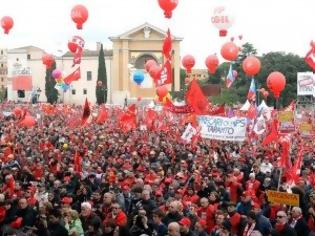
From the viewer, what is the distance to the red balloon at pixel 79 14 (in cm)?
1969

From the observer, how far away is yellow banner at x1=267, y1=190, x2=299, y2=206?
1027 cm

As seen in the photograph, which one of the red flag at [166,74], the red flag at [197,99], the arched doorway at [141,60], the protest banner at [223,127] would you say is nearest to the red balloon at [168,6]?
the red flag at [197,99]

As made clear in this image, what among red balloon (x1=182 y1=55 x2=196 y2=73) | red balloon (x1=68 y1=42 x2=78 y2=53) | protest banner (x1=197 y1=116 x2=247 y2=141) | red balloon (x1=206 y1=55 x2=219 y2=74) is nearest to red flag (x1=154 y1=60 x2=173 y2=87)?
red balloon (x1=206 y1=55 x2=219 y2=74)

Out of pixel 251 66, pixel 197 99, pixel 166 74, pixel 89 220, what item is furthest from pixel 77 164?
pixel 166 74

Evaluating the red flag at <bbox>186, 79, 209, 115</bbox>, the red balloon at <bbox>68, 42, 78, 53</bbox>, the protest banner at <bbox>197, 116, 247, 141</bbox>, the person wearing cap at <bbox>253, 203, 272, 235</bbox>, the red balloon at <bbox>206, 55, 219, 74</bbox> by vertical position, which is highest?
the red balloon at <bbox>68, 42, 78, 53</bbox>

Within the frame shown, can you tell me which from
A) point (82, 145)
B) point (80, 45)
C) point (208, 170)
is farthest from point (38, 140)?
point (208, 170)

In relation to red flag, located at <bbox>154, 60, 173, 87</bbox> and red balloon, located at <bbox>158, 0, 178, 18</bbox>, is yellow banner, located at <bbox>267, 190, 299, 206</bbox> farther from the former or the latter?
red flag, located at <bbox>154, 60, 173, 87</bbox>

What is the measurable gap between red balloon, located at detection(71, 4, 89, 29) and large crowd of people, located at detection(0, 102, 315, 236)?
360cm

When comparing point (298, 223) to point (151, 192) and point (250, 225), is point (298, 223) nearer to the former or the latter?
point (250, 225)

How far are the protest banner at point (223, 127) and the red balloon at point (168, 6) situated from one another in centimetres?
280

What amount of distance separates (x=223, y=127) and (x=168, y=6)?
3.29 m

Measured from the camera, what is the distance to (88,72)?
3807 inches

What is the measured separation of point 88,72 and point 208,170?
81859mm

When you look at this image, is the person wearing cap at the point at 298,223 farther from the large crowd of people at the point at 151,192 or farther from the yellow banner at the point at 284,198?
the yellow banner at the point at 284,198
